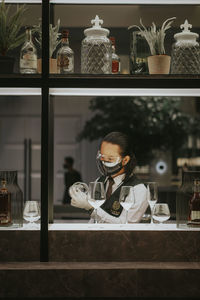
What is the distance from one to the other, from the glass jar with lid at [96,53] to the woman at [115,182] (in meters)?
0.53

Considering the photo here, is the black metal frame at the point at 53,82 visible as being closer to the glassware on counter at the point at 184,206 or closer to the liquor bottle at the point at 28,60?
the liquor bottle at the point at 28,60

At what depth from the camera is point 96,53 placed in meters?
1.83

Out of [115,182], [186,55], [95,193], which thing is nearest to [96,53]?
[186,55]

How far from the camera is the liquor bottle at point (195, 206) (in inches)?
71.5

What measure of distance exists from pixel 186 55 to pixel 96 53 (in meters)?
0.39

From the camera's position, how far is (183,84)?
1764 millimetres

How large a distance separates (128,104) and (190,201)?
3106 millimetres

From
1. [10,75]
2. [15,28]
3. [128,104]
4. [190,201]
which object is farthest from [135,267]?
[128,104]

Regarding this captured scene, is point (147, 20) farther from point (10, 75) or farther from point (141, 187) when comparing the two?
point (10, 75)

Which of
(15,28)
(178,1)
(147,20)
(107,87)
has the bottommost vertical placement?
(107,87)

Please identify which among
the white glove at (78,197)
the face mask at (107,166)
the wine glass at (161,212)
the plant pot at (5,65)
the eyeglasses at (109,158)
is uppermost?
the plant pot at (5,65)

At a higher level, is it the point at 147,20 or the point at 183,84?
the point at 147,20

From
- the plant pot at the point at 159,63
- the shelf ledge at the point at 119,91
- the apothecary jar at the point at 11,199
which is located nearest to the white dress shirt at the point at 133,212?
the apothecary jar at the point at 11,199

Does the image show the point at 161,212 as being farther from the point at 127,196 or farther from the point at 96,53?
the point at 96,53
